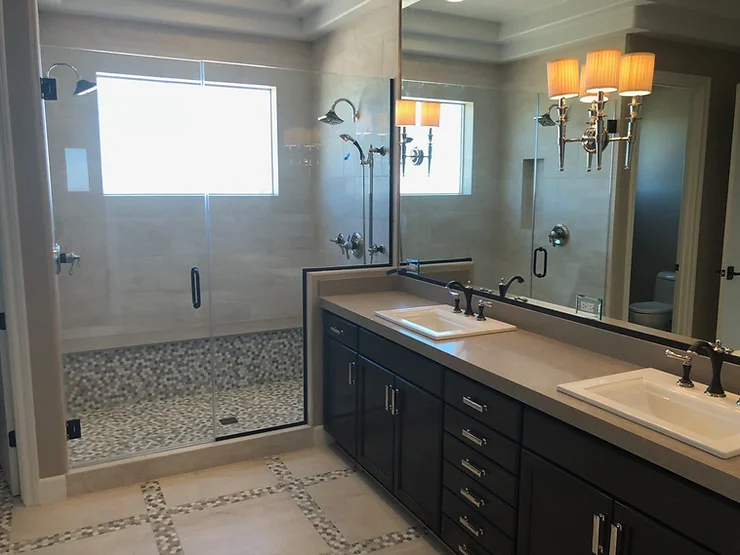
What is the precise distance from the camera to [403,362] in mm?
2570

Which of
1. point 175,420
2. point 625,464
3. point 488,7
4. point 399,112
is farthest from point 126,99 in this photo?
point 625,464

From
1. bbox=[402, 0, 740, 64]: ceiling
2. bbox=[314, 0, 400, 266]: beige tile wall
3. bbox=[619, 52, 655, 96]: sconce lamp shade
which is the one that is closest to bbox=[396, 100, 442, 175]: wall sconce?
bbox=[314, 0, 400, 266]: beige tile wall

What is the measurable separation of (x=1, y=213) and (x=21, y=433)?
1017 mm

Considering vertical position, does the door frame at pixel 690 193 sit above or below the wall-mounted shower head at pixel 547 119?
below

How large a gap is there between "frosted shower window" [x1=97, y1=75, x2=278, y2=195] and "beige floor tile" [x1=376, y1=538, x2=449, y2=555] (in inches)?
105

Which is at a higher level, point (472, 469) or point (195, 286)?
point (195, 286)

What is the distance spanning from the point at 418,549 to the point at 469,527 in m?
0.41

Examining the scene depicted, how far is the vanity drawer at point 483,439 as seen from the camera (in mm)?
1936

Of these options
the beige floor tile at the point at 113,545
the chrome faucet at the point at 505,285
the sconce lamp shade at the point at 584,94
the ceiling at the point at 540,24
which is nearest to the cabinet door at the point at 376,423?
the chrome faucet at the point at 505,285

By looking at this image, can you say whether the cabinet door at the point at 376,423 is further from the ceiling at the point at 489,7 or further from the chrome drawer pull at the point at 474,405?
the ceiling at the point at 489,7

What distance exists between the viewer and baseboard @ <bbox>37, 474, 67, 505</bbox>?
9.34ft

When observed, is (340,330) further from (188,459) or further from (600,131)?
(600,131)

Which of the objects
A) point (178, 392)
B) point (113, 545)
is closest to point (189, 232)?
point (178, 392)

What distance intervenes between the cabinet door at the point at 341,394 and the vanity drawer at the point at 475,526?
86 cm
